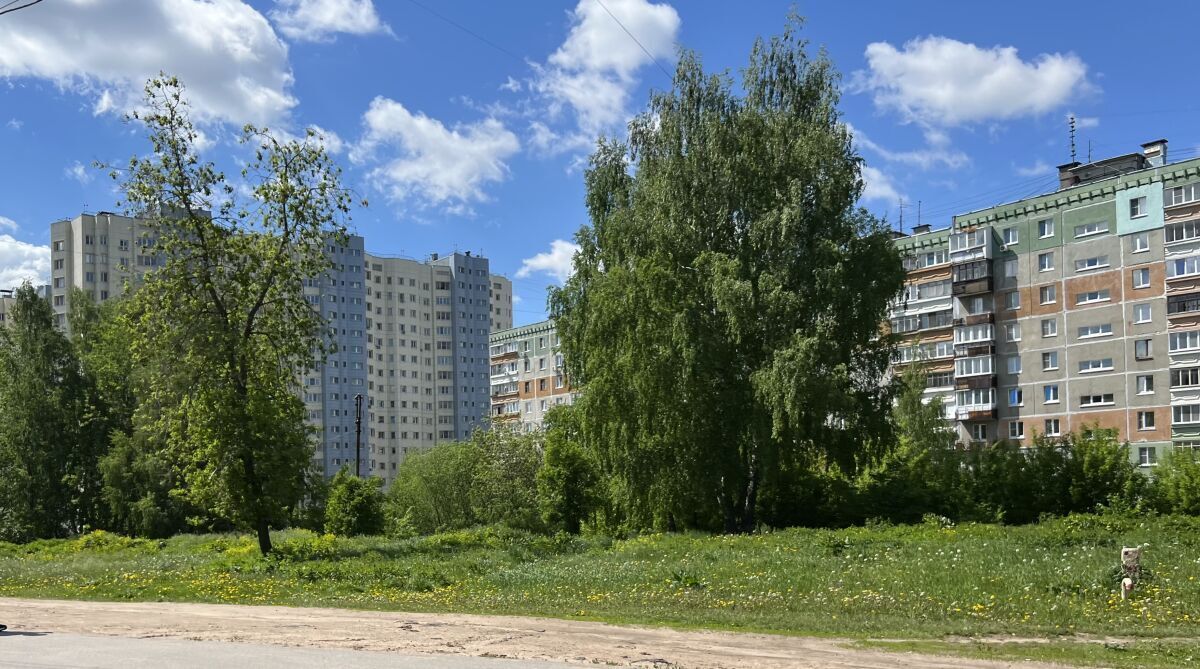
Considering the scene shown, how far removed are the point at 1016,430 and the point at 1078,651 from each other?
206 feet

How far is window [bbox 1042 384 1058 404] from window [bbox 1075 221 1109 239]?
10.1 m

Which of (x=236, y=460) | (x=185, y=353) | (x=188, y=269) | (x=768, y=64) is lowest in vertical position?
(x=236, y=460)

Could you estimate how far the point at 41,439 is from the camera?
196ft

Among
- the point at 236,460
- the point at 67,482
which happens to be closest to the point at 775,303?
the point at 236,460

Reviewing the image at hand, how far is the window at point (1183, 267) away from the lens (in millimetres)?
61719

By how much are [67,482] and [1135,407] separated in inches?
2523

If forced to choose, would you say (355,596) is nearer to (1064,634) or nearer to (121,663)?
(121,663)

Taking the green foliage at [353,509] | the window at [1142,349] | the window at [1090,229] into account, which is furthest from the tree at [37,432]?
the window at [1142,349]

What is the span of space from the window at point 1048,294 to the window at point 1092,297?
153cm

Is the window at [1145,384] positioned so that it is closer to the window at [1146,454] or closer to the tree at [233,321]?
the window at [1146,454]

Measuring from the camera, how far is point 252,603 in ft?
72.7

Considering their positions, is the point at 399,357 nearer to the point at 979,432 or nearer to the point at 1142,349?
the point at 979,432

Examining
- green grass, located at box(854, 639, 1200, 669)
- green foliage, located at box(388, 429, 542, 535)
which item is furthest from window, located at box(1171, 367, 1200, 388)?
green grass, located at box(854, 639, 1200, 669)

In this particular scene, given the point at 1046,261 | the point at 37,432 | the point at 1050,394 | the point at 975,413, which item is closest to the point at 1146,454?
the point at 1050,394
